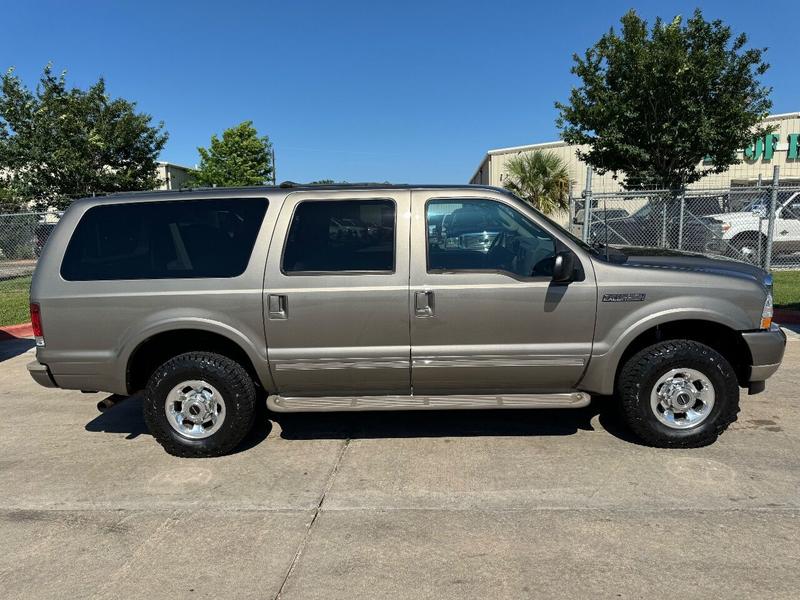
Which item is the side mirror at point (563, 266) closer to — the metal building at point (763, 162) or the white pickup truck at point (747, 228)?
the white pickup truck at point (747, 228)

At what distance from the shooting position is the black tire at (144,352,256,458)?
13.5 feet

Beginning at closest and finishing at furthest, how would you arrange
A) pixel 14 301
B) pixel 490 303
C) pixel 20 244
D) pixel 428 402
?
pixel 490 303
pixel 428 402
pixel 14 301
pixel 20 244

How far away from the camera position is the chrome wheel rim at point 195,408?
4.19 metres

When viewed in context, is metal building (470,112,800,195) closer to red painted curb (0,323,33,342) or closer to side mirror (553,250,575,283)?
red painted curb (0,323,33,342)

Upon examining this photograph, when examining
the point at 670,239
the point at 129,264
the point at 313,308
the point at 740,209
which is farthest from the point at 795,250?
the point at 129,264

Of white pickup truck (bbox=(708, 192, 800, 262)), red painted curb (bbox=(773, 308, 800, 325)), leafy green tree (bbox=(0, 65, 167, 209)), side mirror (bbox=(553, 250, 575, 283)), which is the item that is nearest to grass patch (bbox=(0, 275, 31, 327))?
leafy green tree (bbox=(0, 65, 167, 209))

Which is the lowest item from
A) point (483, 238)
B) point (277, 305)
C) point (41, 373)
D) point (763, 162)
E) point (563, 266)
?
point (41, 373)

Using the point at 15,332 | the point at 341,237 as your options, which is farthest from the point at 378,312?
the point at 15,332

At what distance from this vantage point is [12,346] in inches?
330

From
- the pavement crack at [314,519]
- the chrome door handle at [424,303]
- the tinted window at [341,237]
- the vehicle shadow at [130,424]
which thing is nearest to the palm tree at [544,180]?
the vehicle shadow at [130,424]

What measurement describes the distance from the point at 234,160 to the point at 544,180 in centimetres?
2266

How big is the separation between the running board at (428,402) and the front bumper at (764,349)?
1.17m

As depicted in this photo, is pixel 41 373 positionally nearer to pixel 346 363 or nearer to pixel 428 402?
pixel 346 363

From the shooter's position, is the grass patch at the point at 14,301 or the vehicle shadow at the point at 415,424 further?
the grass patch at the point at 14,301
